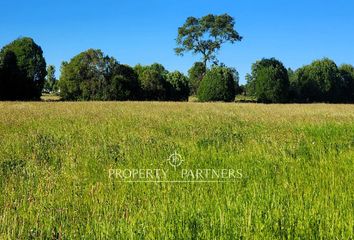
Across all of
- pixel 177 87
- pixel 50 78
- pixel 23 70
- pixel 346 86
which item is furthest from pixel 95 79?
pixel 50 78

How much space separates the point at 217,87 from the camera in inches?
2002

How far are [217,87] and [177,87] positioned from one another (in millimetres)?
12819

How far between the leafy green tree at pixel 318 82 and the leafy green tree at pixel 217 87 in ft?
53.9

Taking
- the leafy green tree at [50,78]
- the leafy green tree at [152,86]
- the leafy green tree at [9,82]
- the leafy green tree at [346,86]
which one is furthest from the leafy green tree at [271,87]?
the leafy green tree at [50,78]

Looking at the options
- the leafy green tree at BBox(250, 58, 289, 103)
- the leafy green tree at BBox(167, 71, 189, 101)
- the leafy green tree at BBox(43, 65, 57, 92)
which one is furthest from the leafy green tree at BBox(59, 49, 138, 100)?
the leafy green tree at BBox(43, 65, 57, 92)

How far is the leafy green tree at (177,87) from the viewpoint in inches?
2405

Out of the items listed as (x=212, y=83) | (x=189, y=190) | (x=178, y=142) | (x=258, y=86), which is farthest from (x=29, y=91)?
(x=189, y=190)

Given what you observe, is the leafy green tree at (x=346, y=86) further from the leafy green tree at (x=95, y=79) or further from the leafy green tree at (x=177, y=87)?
the leafy green tree at (x=95, y=79)

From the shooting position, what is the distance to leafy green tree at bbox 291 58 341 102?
63938 millimetres

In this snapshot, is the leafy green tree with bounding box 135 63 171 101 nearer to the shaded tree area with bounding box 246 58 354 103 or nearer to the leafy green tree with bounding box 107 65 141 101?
the leafy green tree with bounding box 107 65 141 101

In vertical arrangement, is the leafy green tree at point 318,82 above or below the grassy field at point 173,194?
above

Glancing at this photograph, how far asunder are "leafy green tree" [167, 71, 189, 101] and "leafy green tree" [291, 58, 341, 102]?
1808 centimetres

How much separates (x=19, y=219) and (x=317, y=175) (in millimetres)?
3679

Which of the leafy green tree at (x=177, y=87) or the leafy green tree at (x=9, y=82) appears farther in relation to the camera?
the leafy green tree at (x=177, y=87)
